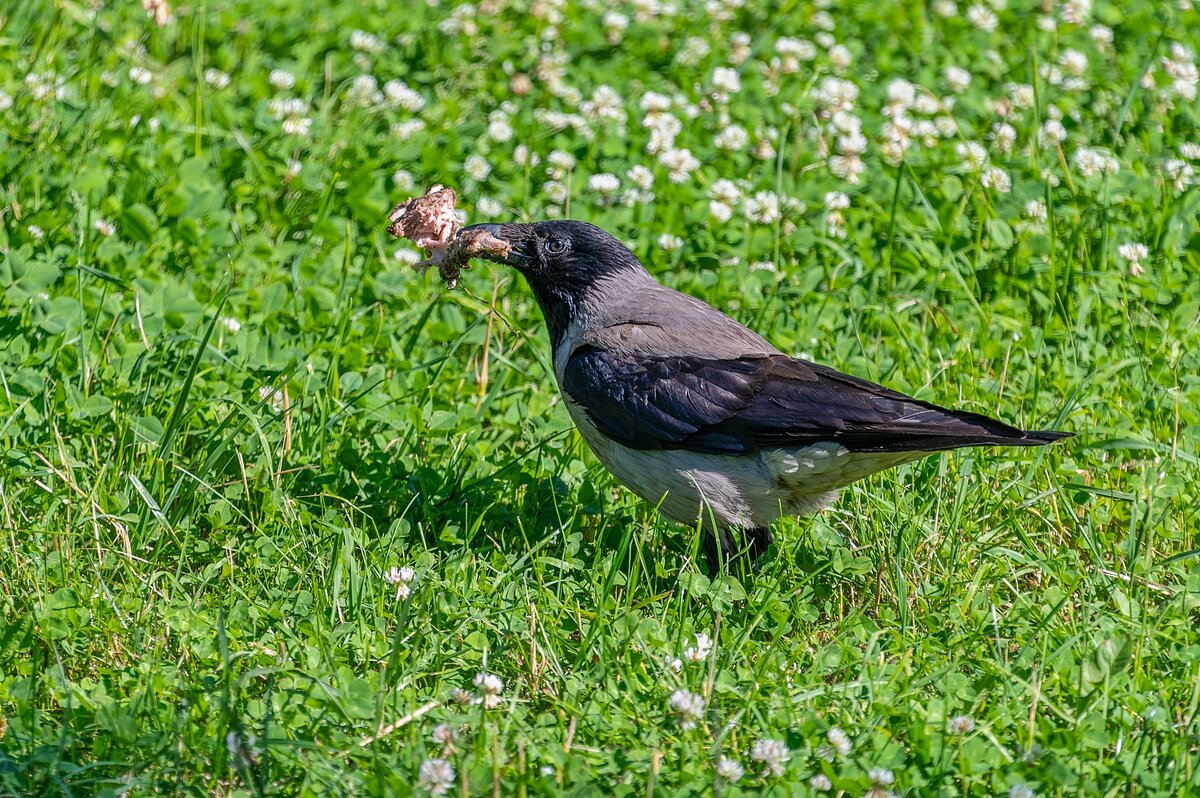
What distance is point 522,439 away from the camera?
18.2 feet

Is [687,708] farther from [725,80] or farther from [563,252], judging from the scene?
[725,80]

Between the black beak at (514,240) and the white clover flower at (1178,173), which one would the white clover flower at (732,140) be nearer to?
the white clover flower at (1178,173)

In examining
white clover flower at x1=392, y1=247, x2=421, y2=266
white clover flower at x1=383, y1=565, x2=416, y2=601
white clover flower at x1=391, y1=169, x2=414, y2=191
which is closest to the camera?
white clover flower at x1=383, y1=565, x2=416, y2=601

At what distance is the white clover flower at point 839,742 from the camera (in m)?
3.54

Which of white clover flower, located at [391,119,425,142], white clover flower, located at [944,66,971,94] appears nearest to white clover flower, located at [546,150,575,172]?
white clover flower, located at [391,119,425,142]

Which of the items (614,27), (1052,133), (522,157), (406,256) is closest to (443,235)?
(406,256)

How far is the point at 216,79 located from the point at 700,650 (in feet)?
16.2

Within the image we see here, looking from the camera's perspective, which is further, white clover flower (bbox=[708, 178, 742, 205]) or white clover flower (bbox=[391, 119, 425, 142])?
white clover flower (bbox=[391, 119, 425, 142])

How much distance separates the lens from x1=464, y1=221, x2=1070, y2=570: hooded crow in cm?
441

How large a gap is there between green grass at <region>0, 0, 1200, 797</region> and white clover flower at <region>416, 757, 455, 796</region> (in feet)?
0.20

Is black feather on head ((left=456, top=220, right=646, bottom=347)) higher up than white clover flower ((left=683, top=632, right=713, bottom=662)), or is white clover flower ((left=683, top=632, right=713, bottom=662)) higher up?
black feather on head ((left=456, top=220, right=646, bottom=347))

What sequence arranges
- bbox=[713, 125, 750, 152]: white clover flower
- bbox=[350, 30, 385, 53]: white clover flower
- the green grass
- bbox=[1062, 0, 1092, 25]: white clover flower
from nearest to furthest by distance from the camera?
the green grass → bbox=[713, 125, 750, 152]: white clover flower → bbox=[350, 30, 385, 53]: white clover flower → bbox=[1062, 0, 1092, 25]: white clover flower

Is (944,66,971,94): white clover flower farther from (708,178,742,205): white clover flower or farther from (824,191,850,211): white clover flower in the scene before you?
(708,178,742,205): white clover flower

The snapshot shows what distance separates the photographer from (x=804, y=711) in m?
3.76
